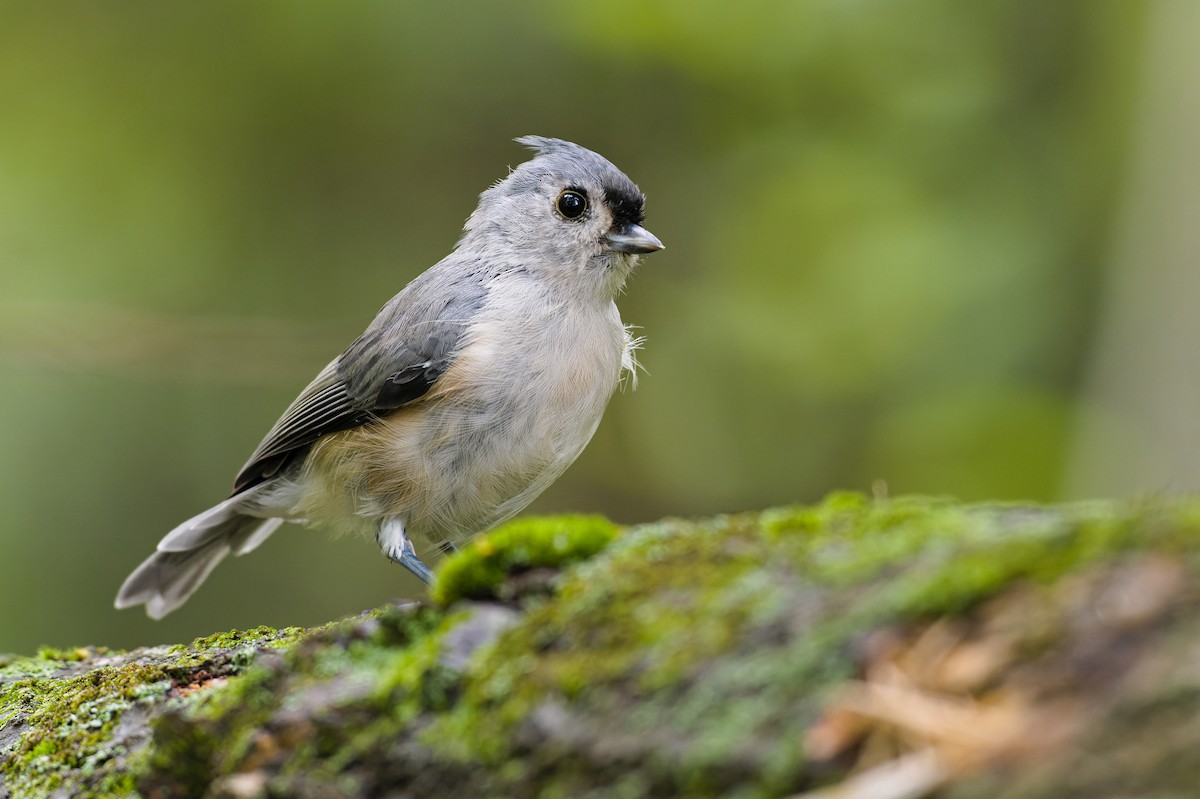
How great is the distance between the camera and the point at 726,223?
7457 mm

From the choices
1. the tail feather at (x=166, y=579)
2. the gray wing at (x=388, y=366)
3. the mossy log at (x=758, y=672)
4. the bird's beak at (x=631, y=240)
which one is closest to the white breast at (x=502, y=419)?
the gray wing at (x=388, y=366)

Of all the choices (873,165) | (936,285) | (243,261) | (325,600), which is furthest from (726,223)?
(325,600)

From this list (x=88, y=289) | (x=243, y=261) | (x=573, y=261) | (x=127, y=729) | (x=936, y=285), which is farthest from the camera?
(x=243, y=261)

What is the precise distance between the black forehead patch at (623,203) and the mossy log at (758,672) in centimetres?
287

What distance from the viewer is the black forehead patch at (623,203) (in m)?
4.84

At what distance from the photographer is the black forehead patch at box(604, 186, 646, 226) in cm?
484

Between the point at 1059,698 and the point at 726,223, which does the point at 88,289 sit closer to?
the point at 726,223

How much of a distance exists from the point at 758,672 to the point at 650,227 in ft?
21.5

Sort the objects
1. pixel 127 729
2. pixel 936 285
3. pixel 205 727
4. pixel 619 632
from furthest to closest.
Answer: pixel 936 285 < pixel 127 729 < pixel 205 727 < pixel 619 632

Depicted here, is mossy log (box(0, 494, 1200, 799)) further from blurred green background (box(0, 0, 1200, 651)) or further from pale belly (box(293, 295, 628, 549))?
blurred green background (box(0, 0, 1200, 651))

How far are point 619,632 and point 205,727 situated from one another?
3.03ft

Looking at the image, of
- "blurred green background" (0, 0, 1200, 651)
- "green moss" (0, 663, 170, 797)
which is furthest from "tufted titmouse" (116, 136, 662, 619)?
"blurred green background" (0, 0, 1200, 651)

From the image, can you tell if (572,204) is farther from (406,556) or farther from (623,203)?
(406,556)

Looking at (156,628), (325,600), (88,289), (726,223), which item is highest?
(726,223)
